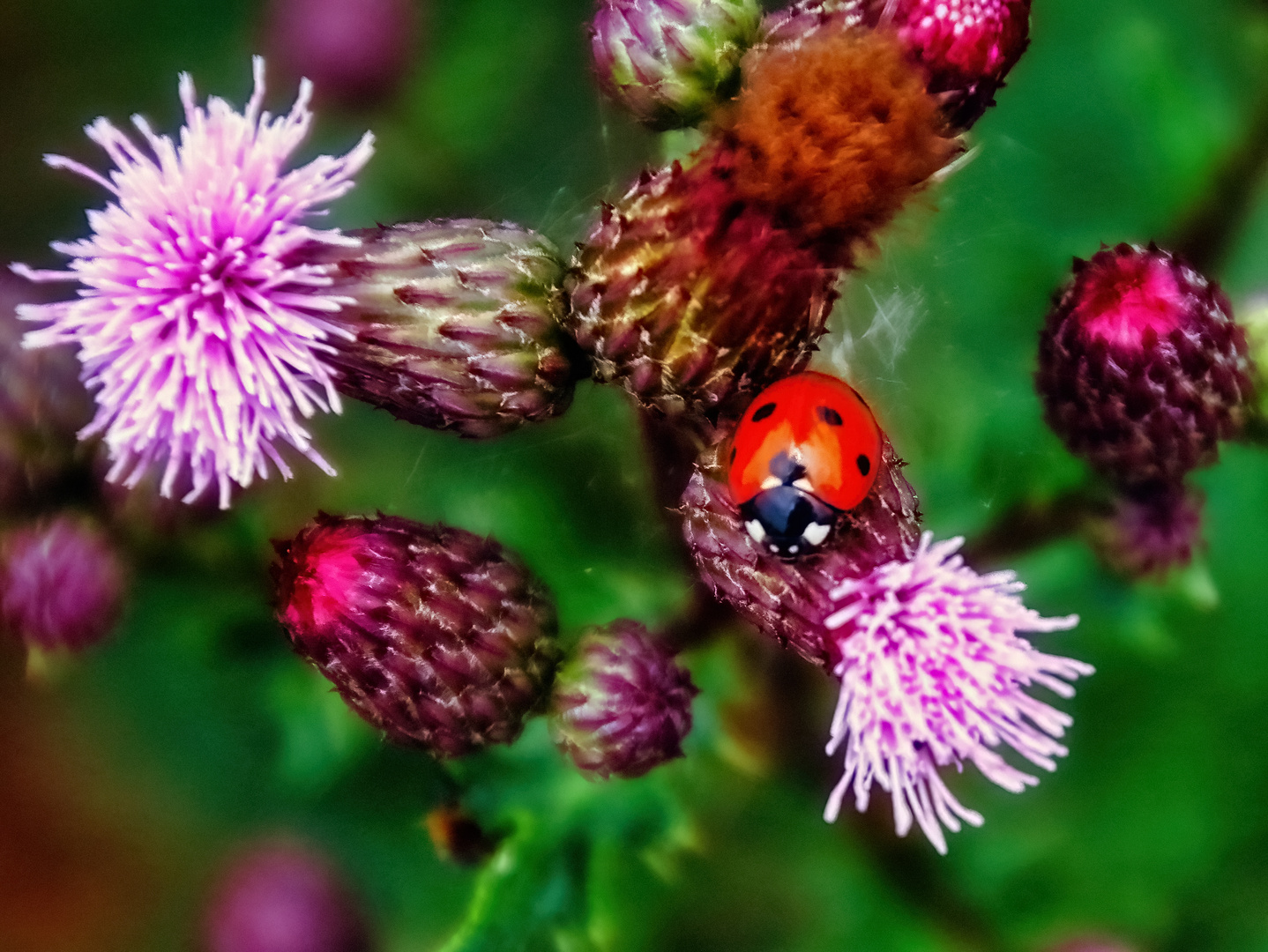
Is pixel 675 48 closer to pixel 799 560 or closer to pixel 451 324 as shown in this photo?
pixel 451 324

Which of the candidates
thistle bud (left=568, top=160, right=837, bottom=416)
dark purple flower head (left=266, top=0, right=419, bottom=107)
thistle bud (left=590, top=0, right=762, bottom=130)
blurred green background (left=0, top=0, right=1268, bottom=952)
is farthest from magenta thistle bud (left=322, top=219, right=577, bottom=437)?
dark purple flower head (left=266, top=0, right=419, bottom=107)

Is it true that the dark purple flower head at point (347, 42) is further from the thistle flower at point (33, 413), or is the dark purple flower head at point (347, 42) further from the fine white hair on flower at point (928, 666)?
the fine white hair on flower at point (928, 666)

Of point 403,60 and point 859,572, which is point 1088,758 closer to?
point 859,572

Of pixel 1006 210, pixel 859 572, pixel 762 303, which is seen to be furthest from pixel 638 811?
pixel 1006 210

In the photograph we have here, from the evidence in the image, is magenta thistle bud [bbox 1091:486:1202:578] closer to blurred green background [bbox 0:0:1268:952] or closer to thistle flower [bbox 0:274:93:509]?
blurred green background [bbox 0:0:1268:952]

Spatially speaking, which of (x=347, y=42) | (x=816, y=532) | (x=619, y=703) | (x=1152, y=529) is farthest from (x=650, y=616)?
(x=347, y=42)

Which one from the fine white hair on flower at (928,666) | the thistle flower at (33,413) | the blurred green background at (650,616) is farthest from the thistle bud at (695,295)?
the thistle flower at (33,413)
